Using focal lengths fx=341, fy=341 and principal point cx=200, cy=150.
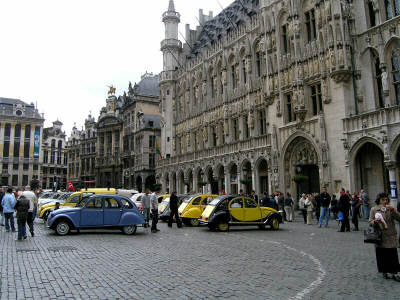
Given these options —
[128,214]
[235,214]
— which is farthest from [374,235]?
[128,214]

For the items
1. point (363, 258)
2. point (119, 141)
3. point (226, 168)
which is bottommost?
point (363, 258)

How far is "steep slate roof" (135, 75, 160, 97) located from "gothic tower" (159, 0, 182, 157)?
43.7 ft

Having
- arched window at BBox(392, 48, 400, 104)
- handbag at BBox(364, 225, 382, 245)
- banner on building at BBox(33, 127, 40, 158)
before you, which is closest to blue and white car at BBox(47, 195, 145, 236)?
handbag at BBox(364, 225, 382, 245)

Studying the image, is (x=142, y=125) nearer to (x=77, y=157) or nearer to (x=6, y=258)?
(x=77, y=157)

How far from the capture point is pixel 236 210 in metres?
16.5

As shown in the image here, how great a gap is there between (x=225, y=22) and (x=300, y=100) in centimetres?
2276

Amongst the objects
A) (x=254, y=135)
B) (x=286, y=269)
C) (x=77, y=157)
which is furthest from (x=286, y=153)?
(x=77, y=157)

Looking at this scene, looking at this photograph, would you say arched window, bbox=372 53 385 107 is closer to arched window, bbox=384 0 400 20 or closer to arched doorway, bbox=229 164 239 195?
arched window, bbox=384 0 400 20

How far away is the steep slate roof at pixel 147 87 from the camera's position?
62.2 metres

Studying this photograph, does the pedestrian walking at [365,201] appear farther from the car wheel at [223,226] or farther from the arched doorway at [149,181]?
the arched doorway at [149,181]

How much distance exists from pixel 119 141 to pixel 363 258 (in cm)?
6173

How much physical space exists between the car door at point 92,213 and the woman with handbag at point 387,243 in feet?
35.8

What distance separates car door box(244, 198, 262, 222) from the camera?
16.6 meters

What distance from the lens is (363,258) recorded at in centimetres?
962
